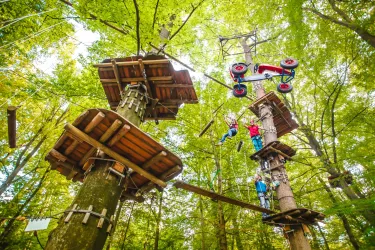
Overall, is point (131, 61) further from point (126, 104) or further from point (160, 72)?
point (126, 104)

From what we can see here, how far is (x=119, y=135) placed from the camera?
378 centimetres

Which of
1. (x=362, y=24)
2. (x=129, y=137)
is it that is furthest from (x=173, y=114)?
(x=362, y=24)

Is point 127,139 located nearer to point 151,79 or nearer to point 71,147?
point 71,147

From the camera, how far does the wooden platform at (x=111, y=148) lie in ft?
12.0

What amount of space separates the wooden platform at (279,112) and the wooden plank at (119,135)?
6.20m

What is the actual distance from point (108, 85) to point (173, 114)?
91.7 inches

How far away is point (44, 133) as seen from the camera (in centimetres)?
1050

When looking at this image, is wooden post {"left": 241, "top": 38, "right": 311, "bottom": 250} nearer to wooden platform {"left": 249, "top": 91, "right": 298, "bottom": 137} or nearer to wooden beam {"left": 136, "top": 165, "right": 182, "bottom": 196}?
wooden platform {"left": 249, "top": 91, "right": 298, "bottom": 137}

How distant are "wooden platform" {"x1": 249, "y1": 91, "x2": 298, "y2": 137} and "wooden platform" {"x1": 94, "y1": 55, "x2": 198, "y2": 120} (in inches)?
125

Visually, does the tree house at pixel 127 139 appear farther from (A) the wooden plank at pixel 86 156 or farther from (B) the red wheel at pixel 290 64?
(B) the red wheel at pixel 290 64

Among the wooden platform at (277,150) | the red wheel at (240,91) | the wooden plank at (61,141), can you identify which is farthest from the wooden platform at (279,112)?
the wooden plank at (61,141)

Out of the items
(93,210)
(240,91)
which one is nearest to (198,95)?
(240,91)

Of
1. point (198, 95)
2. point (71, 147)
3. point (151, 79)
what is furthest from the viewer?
point (198, 95)

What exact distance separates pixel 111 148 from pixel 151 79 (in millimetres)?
2753
